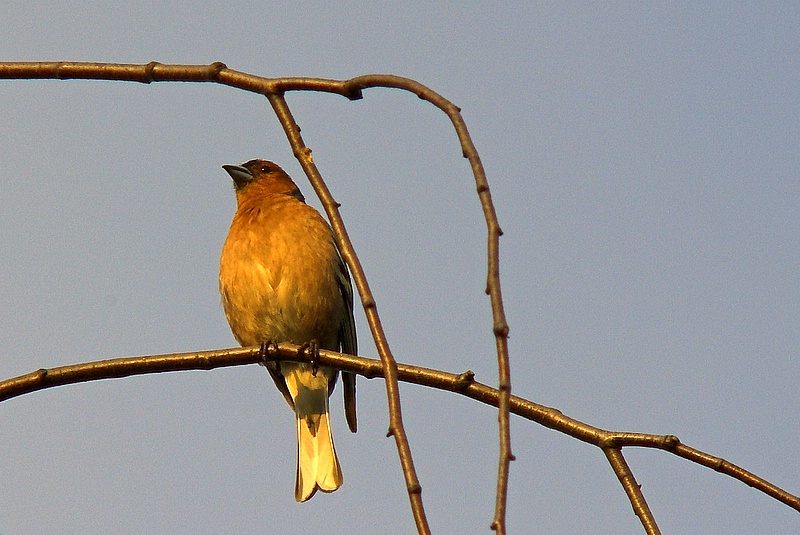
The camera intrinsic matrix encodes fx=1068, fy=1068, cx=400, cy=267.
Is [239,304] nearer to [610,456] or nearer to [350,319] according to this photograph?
[350,319]

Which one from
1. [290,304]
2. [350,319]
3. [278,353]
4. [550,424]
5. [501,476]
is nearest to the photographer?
[501,476]

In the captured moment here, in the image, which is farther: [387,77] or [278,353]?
[278,353]

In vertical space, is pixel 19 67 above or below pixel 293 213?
below

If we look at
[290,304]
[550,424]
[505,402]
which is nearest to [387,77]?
[505,402]

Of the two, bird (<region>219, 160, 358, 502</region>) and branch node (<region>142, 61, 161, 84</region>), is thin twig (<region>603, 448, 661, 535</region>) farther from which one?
bird (<region>219, 160, 358, 502</region>)

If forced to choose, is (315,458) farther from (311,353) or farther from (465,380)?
(465,380)

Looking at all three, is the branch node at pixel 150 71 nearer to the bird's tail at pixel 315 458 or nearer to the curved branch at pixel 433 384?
the curved branch at pixel 433 384

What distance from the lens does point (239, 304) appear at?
753cm

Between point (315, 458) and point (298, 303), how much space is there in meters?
1.22

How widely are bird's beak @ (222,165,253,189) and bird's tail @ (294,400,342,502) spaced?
2.15 meters

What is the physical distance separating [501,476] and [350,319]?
582 cm

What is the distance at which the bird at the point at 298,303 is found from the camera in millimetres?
7441

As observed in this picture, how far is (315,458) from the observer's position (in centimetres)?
783

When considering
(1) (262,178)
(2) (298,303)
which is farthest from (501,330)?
(1) (262,178)
